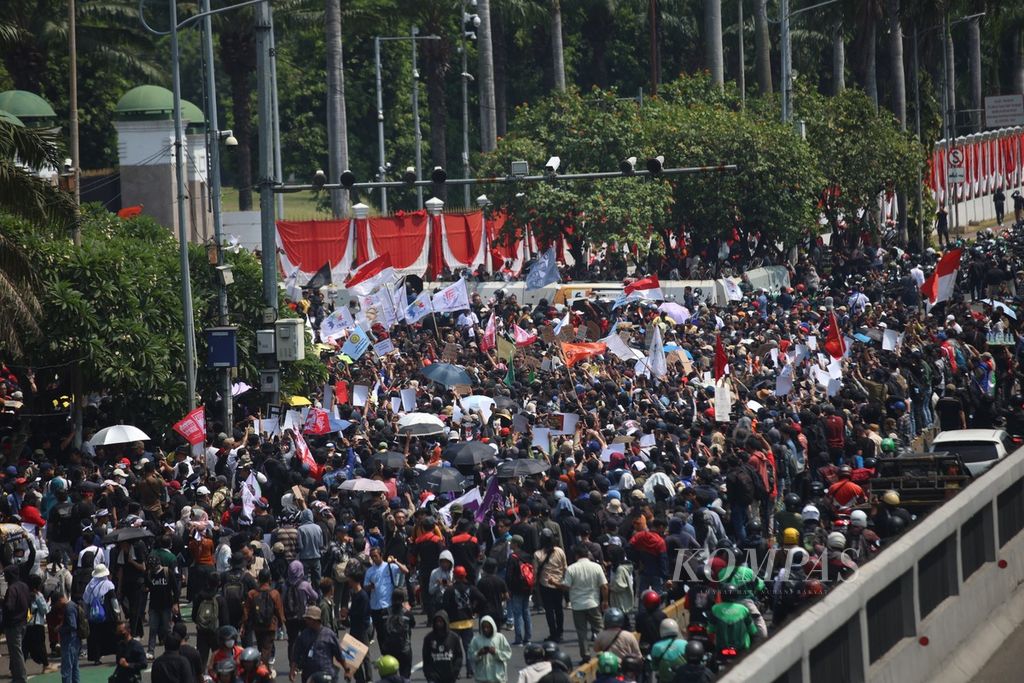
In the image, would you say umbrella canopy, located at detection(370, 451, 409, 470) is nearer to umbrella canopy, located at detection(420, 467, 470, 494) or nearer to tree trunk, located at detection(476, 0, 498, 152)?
umbrella canopy, located at detection(420, 467, 470, 494)

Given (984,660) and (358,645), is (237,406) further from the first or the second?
(984,660)

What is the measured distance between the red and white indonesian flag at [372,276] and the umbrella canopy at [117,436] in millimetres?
8892

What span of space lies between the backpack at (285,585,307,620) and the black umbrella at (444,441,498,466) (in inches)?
200

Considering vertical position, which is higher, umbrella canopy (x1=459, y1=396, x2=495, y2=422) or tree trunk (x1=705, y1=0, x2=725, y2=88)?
tree trunk (x1=705, y1=0, x2=725, y2=88)

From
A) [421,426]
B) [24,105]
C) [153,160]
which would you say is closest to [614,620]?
[421,426]

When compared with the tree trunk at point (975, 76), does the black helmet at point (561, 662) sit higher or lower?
lower

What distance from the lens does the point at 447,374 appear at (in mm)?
28375

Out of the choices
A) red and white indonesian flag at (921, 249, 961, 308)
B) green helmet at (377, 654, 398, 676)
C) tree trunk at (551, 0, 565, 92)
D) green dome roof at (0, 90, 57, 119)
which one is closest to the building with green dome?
green dome roof at (0, 90, 57, 119)

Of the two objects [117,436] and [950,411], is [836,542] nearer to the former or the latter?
[950,411]

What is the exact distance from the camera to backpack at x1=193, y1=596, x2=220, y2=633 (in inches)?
639

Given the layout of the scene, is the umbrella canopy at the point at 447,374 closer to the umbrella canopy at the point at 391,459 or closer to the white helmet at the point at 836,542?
the umbrella canopy at the point at 391,459

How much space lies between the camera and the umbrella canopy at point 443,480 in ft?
65.9

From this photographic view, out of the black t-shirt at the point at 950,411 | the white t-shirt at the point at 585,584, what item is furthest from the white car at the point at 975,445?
the white t-shirt at the point at 585,584

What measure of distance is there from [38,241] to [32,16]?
93.8 feet
